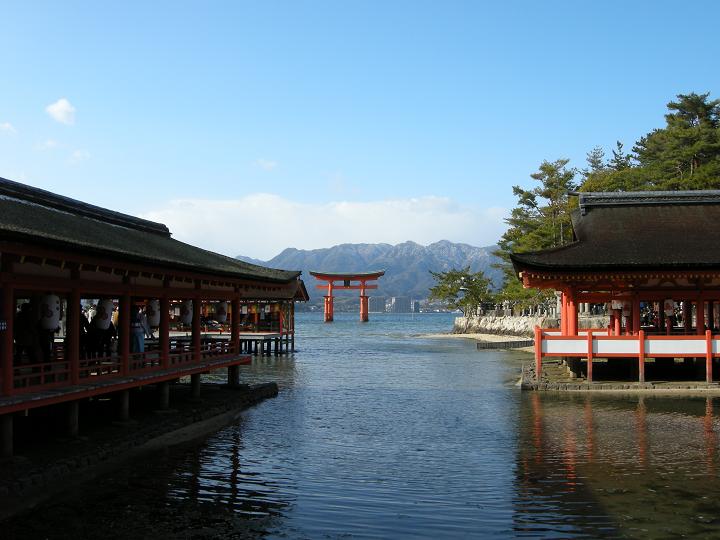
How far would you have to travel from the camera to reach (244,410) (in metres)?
21.8

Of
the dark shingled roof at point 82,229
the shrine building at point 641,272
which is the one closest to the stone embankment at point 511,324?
the shrine building at point 641,272

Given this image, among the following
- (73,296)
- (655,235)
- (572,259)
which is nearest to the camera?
(73,296)

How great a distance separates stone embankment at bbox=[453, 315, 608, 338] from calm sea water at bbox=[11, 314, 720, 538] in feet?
113

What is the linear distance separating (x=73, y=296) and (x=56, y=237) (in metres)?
2.77

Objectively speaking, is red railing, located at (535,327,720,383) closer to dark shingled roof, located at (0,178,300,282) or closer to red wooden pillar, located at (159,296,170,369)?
dark shingled roof, located at (0,178,300,282)

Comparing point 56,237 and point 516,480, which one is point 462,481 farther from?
point 56,237

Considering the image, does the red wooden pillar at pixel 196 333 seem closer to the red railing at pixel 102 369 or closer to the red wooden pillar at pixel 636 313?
the red railing at pixel 102 369

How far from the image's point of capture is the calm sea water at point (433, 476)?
34.4 feet

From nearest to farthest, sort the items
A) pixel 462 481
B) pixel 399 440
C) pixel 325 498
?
pixel 325 498 → pixel 462 481 → pixel 399 440

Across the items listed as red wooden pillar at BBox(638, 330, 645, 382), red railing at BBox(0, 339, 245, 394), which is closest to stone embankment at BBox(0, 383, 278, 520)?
red railing at BBox(0, 339, 245, 394)

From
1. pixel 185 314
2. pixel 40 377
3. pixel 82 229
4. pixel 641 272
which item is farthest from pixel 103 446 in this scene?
pixel 641 272

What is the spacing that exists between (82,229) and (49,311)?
2.36 metres

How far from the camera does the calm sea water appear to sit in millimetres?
10492

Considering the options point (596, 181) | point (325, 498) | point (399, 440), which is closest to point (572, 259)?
point (399, 440)
